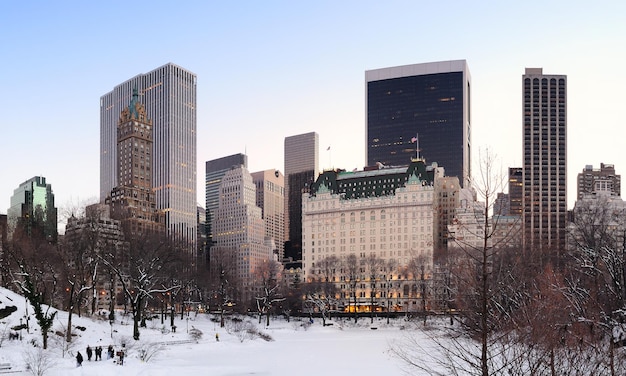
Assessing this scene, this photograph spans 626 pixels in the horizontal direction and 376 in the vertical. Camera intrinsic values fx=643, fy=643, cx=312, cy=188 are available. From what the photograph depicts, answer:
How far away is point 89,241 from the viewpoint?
73125mm

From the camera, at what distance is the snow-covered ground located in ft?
140

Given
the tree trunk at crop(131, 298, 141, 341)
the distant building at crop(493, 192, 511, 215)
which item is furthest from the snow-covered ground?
the distant building at crop(493, 192, 511, 215)

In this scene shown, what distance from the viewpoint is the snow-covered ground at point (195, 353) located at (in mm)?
42812

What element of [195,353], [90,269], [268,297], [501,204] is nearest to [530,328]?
[501,204]

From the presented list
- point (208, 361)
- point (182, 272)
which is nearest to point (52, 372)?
point (208, 361)

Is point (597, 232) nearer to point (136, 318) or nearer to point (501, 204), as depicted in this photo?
point (136, 318)

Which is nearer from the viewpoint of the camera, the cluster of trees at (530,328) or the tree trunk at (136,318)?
the cluster of trees at (530,328)

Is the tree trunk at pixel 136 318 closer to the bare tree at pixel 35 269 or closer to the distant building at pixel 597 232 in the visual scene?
the bare tree at pixel 35 269

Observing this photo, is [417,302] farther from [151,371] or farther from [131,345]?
[151,371]

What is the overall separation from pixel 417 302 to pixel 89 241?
123m

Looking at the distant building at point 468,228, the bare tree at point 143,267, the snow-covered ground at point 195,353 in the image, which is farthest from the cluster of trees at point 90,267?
the distant building at point 468,228

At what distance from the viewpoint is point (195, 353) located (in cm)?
5722

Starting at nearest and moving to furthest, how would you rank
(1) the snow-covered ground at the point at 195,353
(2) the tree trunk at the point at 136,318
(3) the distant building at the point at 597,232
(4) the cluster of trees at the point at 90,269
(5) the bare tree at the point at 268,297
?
(1) the snow-covered ground at the point at 195,353
(3) the distant building at the point at 597,232
(2) the tree trunk at the point at 136,318
(4) the cluster of trees at the point at 90,269
(5) the bare tree at the point at 268,297

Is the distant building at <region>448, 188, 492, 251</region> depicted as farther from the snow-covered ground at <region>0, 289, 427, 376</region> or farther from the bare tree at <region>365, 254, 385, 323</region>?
the bare tree at <region>365, 254, 385, 323</region>
